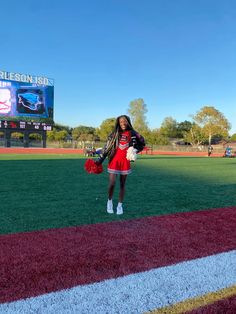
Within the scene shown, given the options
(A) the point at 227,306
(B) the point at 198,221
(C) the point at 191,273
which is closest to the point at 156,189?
(B) the point at 198,221

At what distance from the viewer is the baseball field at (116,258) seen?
241 cm

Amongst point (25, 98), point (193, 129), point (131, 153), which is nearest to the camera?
point (131, 153)

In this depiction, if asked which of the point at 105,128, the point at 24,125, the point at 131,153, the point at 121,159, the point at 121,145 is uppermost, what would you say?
the point at 105,128

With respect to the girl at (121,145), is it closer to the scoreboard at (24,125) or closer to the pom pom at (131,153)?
the pom pom at (131,153)

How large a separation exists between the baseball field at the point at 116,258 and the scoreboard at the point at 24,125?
3701 centimetres

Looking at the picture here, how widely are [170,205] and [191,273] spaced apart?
10.8 ft

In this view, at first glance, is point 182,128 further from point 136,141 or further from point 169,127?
point 136,141

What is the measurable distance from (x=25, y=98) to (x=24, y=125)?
3.71 m

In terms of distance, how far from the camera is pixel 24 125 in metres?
41.7

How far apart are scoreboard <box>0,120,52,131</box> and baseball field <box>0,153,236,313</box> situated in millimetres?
37013

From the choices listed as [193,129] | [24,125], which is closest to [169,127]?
[193,129]

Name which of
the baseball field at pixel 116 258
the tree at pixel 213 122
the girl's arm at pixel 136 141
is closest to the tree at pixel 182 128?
the tree at pixel 213 122

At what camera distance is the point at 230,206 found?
20.6ft

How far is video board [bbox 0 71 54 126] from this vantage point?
39781 mm
